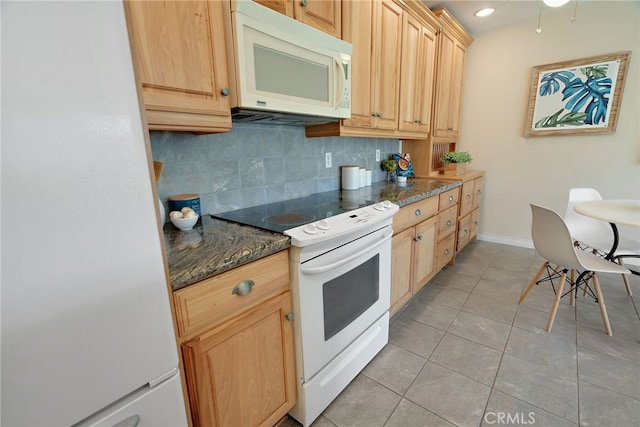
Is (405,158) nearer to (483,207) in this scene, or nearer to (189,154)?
(483,207)

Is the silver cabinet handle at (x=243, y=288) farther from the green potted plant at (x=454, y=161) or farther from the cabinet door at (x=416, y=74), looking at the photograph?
the green potted plant at (x=454, y=161)

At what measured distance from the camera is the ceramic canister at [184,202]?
1.24 m

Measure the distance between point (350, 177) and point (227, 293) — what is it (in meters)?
1.43

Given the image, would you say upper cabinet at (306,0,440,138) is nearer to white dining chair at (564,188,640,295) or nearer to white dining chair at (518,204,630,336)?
white dining chair at (518,204,630,336)

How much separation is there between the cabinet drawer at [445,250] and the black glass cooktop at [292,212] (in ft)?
3.58

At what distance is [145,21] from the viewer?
870mm

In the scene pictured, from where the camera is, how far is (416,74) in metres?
2.34

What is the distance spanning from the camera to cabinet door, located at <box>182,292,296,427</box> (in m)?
0.85

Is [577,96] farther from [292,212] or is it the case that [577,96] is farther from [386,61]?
[292,212]

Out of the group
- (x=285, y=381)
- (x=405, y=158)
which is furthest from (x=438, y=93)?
(x=285, y=381)

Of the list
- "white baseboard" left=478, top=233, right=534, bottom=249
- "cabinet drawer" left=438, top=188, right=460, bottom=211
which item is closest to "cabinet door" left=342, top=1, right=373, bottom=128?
"cabinet drawer" left=438, top=188, right=460, bottom=211

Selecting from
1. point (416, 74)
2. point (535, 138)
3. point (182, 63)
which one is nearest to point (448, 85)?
point (416, 74)

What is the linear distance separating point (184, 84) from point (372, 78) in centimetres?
128

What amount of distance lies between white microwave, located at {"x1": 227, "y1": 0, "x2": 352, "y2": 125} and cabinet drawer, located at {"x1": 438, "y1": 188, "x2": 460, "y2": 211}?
1.25m
